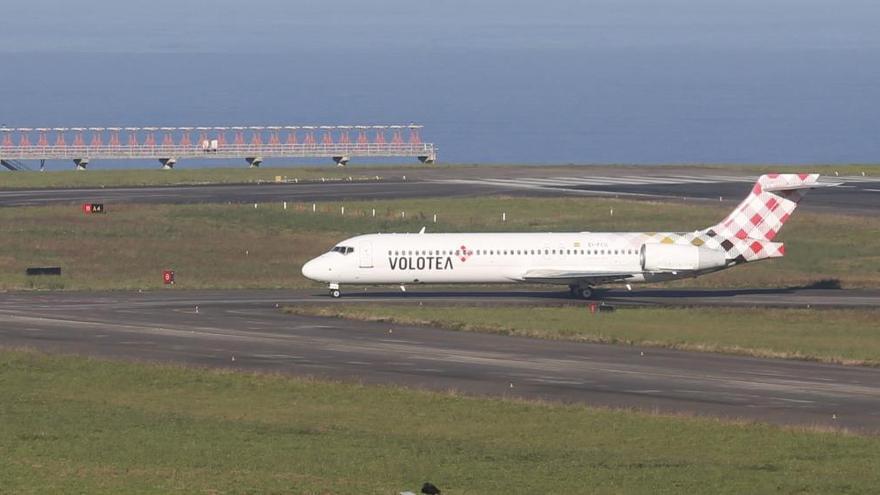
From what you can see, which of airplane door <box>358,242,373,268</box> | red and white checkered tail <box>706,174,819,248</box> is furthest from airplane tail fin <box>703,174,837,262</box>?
airplane door <box>358,242,373,268</box>

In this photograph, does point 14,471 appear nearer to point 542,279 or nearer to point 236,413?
point 236,413

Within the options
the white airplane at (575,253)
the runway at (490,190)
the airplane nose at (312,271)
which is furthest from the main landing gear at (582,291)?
the runway at (490,190)

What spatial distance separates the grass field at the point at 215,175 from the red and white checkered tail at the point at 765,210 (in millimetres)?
66248

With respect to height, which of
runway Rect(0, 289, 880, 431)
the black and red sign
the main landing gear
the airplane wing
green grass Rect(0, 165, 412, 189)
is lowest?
runway Rect(0, 289, 880, 431)

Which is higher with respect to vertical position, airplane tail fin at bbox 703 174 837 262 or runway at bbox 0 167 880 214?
runway at bbox 0 167 880 214

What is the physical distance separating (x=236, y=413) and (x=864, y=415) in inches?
711

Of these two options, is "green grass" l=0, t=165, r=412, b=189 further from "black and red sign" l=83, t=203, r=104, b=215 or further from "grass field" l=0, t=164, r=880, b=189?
"black and red sign" l=83, t=203, r=104, b=215

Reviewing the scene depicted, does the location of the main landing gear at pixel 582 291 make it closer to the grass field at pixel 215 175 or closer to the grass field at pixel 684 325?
the grass field at pixel 684 325

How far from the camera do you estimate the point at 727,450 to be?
39.1 m

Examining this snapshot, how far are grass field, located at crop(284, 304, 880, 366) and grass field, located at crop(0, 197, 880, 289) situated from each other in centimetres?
1325

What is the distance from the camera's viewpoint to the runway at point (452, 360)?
48062 mm

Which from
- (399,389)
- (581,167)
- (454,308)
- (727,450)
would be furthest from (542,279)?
(581,167)

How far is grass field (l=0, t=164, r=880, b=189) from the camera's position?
450ft

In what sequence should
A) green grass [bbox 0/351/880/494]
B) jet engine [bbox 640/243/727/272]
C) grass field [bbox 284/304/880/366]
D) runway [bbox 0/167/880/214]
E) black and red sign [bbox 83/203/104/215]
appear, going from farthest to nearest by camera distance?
runway [bbox 0/167/880/214] < black and red sign [bbox 83/203/104/215] < jet engine [bbox 640/243/727/272] < grass field [bbox 284/304/880/366] < green grass [bbox 0/351/880/494]
